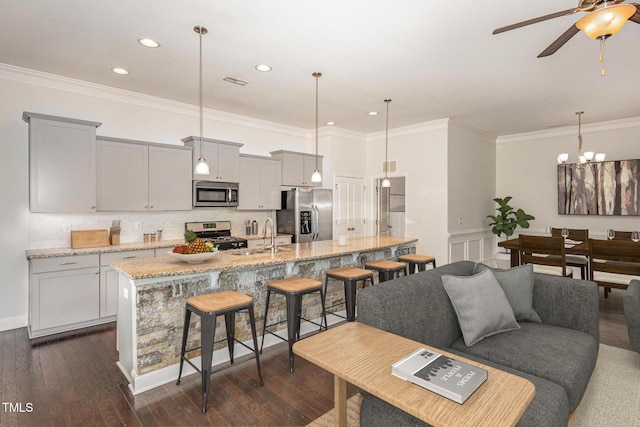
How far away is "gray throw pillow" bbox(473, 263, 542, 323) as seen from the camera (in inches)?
99.4

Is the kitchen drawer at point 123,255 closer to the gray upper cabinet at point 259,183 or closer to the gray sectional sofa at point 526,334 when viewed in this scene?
the gray upper cabinet at point 259,183

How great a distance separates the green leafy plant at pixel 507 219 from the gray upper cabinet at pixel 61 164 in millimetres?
6999

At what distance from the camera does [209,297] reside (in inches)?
101

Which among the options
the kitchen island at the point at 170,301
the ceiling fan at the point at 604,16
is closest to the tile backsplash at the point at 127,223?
the kitchen island at the point at 170,301

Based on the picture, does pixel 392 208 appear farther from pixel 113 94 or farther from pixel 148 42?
pixel 148 42

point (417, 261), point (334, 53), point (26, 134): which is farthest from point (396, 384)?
point (26, 134)

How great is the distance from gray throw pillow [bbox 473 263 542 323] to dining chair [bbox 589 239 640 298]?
2.19 meters

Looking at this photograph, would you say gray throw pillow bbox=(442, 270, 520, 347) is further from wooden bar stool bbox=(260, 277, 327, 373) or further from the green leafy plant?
the green leafy plant

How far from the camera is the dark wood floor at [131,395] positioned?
218 cm

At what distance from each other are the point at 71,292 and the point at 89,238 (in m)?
0.69

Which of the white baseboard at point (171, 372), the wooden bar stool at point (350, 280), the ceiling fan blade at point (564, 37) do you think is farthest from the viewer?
the wooden bar stool at point (350, 280)

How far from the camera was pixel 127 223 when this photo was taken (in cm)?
454

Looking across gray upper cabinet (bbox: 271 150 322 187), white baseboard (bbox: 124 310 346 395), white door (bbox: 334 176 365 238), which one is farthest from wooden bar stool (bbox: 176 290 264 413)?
white door (bbox: 334 176 365 238)

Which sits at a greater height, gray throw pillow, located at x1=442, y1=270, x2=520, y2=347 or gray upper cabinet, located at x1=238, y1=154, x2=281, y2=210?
gray upper cabinet, located at x1=238, y1=154, x2=281, y2=210
